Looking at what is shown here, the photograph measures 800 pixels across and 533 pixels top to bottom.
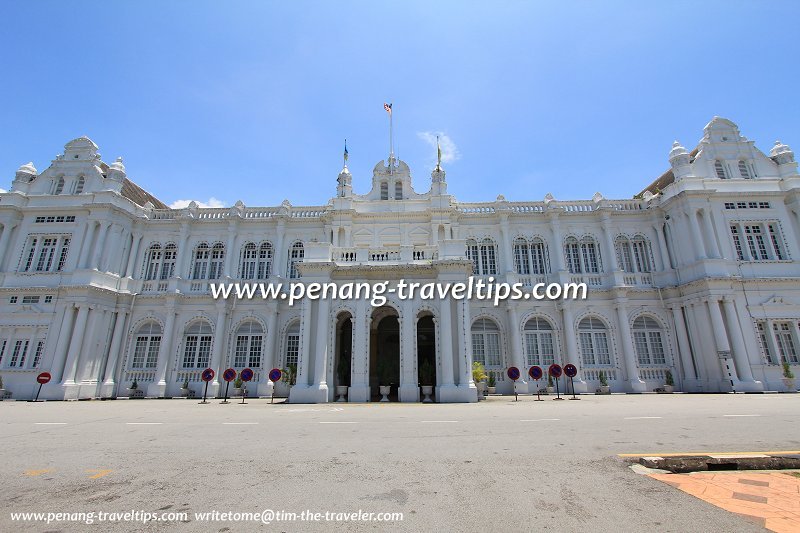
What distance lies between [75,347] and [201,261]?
7796mm

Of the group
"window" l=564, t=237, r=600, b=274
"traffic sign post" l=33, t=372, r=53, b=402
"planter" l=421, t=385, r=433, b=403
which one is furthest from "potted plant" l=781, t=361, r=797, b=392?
"traffic sign post" l=33, t=372, r=53, b=402

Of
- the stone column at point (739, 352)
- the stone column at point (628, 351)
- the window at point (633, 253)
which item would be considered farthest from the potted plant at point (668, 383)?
the window at point (633, 253)

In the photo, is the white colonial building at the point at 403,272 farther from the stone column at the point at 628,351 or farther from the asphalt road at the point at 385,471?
the asphalt road at the point at 385,471

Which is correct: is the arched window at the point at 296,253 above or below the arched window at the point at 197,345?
above

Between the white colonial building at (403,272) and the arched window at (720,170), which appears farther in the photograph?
the arched window at (720,170)

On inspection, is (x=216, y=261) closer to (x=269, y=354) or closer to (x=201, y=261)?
(x=201, y=261)

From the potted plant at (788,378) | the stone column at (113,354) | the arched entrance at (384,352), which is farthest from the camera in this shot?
the stone column at (113,354)

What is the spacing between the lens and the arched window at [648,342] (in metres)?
21.6

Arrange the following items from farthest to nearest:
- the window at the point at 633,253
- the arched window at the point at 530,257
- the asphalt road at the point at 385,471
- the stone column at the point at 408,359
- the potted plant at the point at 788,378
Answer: the arched window at the point at 530,257, the window at the point at 633,253, the potted plant at the point at 788,378, the stone column at the point at 408,359, the asphalt road at the point at 385,471

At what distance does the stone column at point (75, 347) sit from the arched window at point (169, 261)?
450 centimetres

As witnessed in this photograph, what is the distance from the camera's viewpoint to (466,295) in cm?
1653

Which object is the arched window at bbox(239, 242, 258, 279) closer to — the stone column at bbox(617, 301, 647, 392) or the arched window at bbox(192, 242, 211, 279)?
the arched window at bbox(192, 242, 211, 279)

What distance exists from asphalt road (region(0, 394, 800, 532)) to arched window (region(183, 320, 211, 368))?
13.5 metres

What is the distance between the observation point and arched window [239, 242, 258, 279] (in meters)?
24.3
